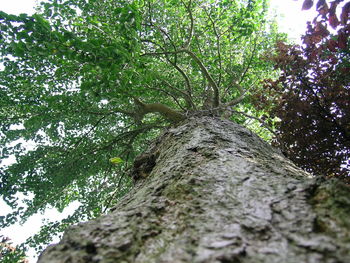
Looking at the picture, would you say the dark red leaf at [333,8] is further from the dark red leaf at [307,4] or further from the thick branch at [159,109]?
the thick branch at [159,109]

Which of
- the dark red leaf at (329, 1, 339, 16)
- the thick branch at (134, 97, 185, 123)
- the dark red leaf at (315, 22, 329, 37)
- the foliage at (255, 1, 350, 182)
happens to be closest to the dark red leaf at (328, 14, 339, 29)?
the dark red leaf at (329, 1, 339, 16)

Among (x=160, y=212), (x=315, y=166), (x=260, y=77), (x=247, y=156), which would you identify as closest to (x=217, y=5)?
(x=260, y=77)

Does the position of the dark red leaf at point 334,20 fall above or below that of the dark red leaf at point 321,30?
below

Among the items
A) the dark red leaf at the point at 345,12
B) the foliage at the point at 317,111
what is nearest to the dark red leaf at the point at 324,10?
the dark red leaf at the point at 345,12

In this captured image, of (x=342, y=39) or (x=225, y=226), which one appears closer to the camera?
(x=225, y=226)

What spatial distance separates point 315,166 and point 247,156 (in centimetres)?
254

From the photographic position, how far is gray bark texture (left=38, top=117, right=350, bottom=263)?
0.82 m

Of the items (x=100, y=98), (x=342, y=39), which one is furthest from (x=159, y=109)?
(x=342, y=39)

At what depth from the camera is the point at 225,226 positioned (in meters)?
1.01

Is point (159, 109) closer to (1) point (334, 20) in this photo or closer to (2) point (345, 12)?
(1) point (334, 20)

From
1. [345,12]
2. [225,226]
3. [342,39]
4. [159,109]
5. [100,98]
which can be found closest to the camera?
[225,226]

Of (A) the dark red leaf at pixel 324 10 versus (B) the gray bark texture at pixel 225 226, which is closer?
(B) the gray bark texture at pixel 225 226

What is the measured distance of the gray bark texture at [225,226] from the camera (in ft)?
2.69

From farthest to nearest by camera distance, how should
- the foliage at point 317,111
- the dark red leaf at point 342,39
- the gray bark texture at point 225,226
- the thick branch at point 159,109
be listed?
A: 1. the thick branch at point 159,109
2. the foliage at point 317,111
3. the dark red leaf at point 342,39
4. the gray bark texture at point 225,226
